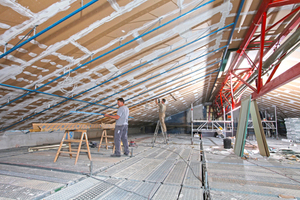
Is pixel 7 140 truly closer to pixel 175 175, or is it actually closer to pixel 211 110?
pixel 175 175

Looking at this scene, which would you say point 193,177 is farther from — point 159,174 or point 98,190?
point 98,190

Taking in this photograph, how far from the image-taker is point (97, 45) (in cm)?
385

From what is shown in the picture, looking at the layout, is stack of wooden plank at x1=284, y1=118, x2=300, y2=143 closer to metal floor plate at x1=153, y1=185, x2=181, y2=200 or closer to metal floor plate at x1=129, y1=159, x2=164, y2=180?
metal floor plate at x1=129, y1=159, x2=164, y2=180

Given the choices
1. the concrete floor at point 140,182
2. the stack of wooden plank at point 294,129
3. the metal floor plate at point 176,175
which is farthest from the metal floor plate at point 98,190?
the stack of wooden plank at point 294,129

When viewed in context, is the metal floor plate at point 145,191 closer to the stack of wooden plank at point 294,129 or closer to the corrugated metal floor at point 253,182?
the corrugated metal floor at point 253,182

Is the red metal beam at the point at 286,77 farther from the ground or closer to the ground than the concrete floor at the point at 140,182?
farther from the ground

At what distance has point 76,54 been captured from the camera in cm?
393

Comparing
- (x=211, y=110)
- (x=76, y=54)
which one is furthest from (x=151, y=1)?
Result: (x=211, y=110)

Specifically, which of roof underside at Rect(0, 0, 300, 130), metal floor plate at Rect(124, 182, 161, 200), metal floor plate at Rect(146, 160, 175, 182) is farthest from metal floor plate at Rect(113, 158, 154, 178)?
roof underside at Rect(0, 0, 300, 130)

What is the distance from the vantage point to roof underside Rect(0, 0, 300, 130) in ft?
9.69

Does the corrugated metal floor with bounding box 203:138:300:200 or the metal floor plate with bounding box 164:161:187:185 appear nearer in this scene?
the corrugated metal floor with bounding box 203:138:300:200

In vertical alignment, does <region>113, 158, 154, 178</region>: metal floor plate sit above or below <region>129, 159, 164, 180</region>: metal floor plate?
above

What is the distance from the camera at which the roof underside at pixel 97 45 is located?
2.95m

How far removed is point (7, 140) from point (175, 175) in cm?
721
